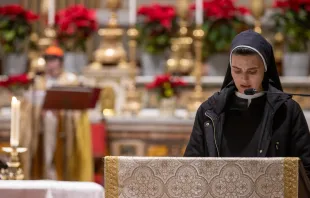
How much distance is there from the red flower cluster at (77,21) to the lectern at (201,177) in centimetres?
584

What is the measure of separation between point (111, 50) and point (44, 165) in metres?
1.69

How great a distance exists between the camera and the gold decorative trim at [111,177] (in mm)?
3350

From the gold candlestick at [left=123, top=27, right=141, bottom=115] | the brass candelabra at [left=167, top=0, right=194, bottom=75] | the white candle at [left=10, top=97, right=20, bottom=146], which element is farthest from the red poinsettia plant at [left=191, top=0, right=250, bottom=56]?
the white candle at [left=10, top=97, right=20, bottom=146]

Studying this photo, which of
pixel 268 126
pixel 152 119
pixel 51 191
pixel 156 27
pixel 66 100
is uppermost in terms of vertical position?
pixel 156 27

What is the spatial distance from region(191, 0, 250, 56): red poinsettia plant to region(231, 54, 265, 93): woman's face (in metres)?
4.71

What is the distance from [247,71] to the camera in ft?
13.0

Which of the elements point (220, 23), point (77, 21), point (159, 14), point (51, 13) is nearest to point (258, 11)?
point (220, 23)

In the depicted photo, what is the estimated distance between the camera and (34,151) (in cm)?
764

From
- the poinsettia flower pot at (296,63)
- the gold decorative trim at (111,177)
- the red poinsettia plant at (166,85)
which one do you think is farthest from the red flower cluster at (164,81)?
the gold decorative trim at (111,177)

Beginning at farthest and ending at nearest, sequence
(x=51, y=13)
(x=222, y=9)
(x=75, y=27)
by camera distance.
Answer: (x=75, y=27)
(x=51, y=13)
(x=222, y=9)

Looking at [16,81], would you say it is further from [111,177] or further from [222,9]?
[111,177]

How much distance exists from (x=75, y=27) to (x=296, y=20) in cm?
230

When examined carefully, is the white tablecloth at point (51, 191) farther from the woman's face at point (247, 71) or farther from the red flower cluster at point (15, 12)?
the red flower cluster at point (15, 12)

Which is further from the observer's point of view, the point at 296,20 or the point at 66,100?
the point at 296,20
